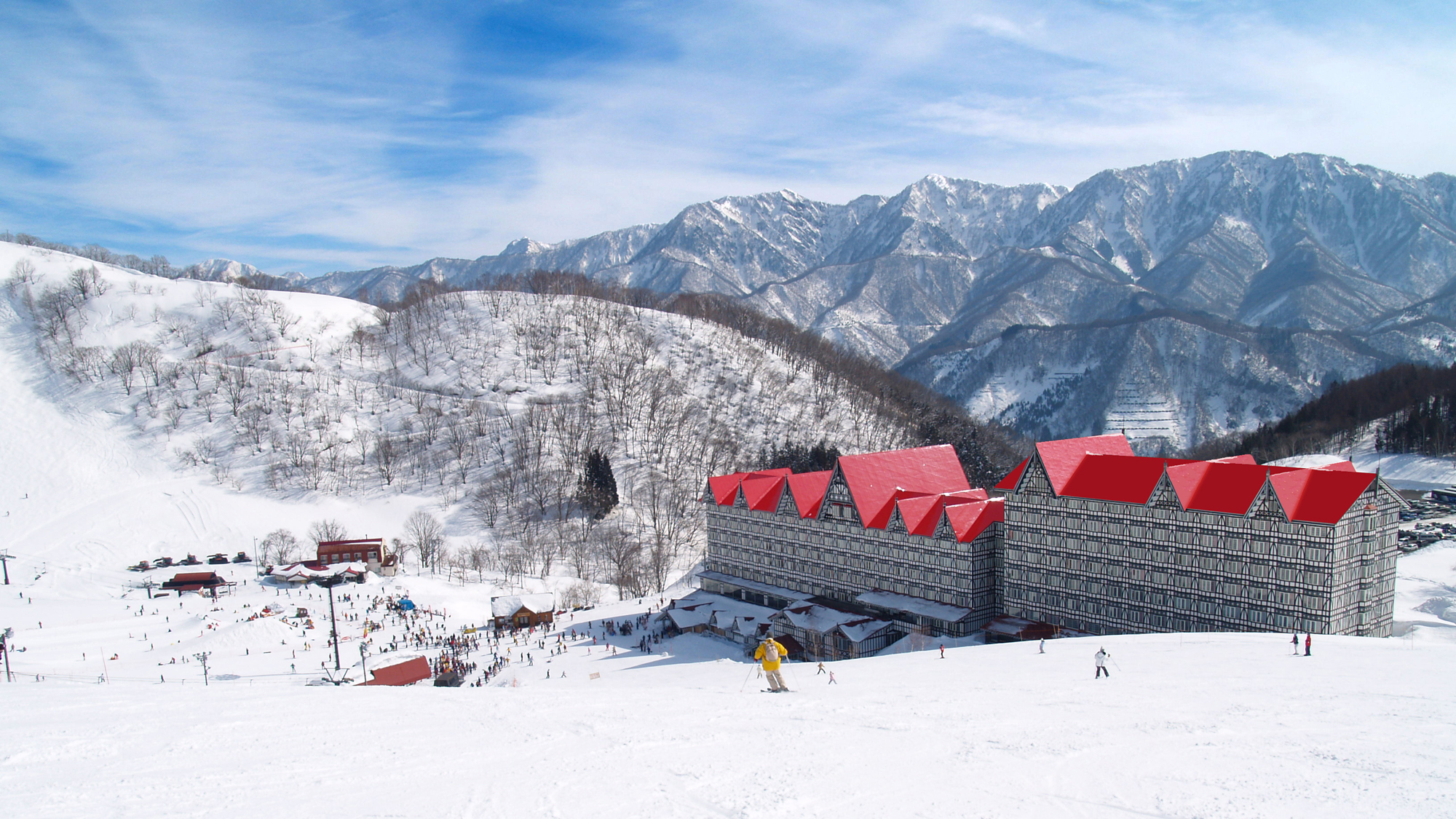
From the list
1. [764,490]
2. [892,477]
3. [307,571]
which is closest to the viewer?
[892,477]

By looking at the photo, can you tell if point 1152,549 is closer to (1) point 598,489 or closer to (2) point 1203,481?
(2) point 1203,481

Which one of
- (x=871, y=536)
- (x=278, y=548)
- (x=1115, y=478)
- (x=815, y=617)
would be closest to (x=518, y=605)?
(x=815, y=617)

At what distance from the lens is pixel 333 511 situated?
93.1 meters

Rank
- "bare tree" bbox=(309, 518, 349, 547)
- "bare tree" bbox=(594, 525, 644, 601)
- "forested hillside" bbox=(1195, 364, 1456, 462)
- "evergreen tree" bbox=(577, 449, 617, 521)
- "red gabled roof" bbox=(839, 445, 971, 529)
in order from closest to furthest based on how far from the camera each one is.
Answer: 1. "red gabled roof" bbox=(839, 445, 971, 529)
2. "bare tree" bbox=(594, 525, 644, 601)
3. "bare tree" bbox=(309, 518, 349, 547)
4. "evergreen tree" bbox=(577, 449, 617, 521)
5. "forested hillside" bbox=(1195, 364, 1456, 462)

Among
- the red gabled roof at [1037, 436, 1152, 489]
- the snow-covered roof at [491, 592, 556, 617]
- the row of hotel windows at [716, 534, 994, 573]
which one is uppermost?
the red gabled roof at [1037, 436, 1152, 489]

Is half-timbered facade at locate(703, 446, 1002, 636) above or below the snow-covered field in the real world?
below

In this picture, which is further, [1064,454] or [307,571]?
[307,571]

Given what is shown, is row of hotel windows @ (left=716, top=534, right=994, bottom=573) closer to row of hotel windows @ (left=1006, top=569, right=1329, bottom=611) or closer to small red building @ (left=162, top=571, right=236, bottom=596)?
row of hotel windows @ (left=1006, top=569, right=1329, bottom=611)

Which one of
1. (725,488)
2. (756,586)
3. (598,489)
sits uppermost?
(725,488)

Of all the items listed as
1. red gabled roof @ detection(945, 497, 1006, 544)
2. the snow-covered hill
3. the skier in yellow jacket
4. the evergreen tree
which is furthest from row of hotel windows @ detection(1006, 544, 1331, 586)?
the evergreen tree

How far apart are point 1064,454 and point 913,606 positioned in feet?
41.8

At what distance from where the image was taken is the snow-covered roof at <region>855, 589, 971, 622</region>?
154ft

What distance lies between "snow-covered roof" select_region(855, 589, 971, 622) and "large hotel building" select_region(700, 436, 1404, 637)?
0.15 meters

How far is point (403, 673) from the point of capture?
40.1m
